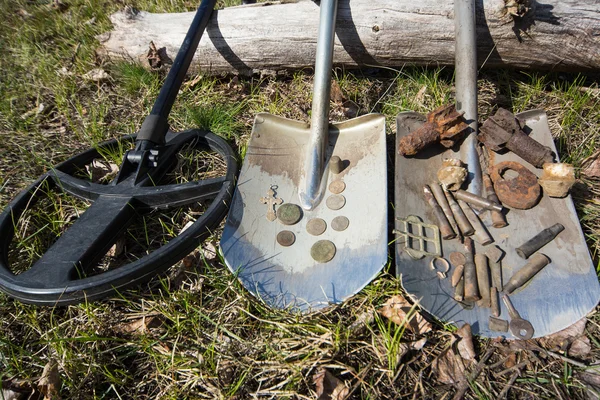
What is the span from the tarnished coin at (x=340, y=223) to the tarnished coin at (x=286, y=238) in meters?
0.19

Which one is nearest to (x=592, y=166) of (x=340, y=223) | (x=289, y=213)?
(x=340, y=223)

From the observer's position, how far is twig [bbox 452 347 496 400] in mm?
1415

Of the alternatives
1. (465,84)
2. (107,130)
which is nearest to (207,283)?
(107,130)

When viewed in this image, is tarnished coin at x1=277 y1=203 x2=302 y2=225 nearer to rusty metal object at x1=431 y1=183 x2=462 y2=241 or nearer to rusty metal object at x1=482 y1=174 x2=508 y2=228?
rusty metal object at x1=431 y1=183 x2=462 y2=241

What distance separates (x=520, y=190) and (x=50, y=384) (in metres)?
2.08

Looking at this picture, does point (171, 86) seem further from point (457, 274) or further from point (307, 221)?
point (457, 274)

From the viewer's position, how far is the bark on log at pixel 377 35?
2262 mm

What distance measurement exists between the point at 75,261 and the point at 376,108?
1.89 m

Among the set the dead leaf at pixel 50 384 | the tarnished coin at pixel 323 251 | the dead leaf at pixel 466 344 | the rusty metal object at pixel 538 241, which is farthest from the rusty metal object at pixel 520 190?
the dead leaf at pixel 50 384

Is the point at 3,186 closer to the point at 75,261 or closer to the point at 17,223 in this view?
the point at 17,223

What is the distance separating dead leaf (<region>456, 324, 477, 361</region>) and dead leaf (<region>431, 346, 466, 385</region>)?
27 mm

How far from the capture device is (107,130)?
2639 mm

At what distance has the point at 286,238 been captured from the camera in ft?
6.01

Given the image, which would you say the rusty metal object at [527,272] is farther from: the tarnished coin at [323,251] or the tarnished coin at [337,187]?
the tarnished coin at [337,187]
